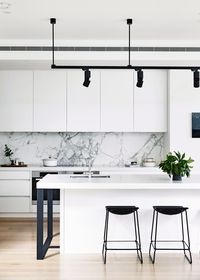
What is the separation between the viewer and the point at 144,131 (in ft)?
25.8

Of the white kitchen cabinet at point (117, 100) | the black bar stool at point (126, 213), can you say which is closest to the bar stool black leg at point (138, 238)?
the black bar stool at point (126, 213)

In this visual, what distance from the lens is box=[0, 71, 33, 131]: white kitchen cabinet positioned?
7.81 m

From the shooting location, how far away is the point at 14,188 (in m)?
7.68

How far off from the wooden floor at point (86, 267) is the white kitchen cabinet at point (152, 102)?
113 inches

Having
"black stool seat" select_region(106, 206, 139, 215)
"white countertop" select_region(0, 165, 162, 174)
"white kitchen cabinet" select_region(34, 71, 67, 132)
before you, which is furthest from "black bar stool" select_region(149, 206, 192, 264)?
"white kitchen cabinet" select_region(34, 71, 67, 132)

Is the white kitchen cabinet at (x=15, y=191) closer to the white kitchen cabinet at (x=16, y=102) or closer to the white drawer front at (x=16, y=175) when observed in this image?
the white drawer front at (x=16, y=175)

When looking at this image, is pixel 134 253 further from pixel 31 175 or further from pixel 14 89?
pixel 14 89

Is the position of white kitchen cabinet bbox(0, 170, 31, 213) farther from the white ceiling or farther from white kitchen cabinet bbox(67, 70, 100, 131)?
the white ceiling

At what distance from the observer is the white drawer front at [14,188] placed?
767 centimetres

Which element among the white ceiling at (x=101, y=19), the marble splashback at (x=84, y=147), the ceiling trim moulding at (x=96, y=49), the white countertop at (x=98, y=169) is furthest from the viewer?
the marble splashback at (x=84, y=147)

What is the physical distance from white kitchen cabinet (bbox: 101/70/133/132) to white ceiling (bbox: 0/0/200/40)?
4.57ft

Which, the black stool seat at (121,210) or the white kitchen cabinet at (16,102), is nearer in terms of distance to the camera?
the black stool seat at (121,210)

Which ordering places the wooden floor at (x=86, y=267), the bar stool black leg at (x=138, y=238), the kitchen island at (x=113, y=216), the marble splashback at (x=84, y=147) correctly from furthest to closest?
the marble splashback at (x=84, y=147) < the kitchen island at (x=113, y=216) < the bar stool black leg at (x=138, y=238) < the wooden floor at (x=86, y=267)

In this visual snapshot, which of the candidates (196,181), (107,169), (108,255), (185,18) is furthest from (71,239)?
(185,18)
